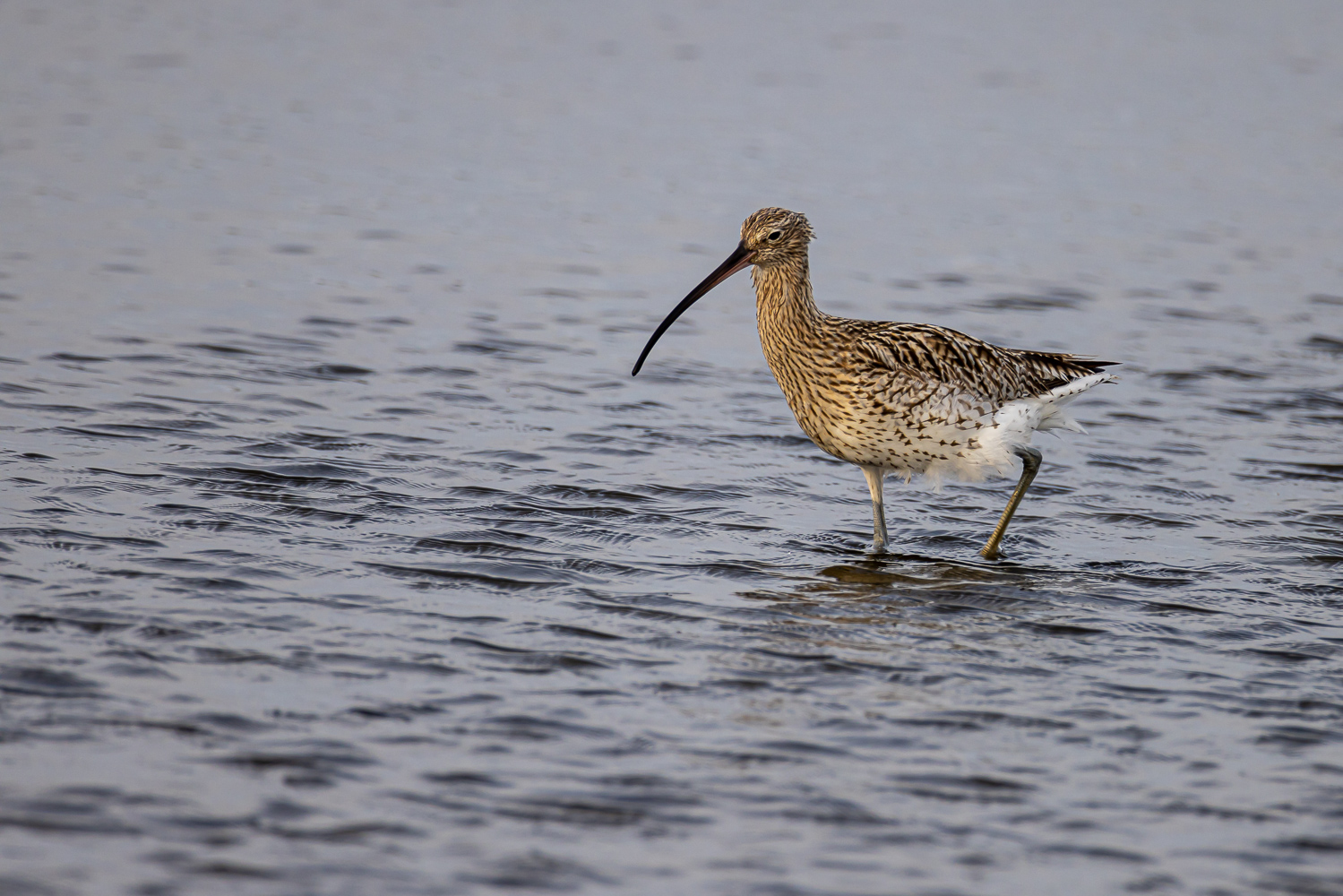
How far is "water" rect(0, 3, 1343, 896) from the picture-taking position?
4812 mm

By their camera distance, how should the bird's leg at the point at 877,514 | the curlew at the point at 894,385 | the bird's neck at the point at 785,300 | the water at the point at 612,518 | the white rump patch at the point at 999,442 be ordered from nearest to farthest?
the water at the point at 612,518
the curlew at the point at 894,385
the white rump patch at the point at 999,442
the bird's leg at the point at 877,514
the bird's neck at the point at 785,300

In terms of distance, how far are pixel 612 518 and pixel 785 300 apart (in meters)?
1.35

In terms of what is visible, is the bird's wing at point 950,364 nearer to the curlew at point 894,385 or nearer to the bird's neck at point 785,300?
the curlew at point 894,385

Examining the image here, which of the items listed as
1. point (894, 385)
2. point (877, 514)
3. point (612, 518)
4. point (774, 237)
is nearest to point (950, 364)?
point (894, 385)

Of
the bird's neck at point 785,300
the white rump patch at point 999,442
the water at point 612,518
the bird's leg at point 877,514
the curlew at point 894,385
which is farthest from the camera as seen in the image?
the bird's neck at point 785,300

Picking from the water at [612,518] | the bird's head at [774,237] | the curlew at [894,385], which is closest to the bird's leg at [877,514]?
the curlew at [894,385]

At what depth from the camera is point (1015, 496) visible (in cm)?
804

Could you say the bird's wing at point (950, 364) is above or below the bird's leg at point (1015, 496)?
above

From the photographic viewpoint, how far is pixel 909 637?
658cm

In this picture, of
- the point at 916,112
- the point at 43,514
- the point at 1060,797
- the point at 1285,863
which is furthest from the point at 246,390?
the point at 916,112

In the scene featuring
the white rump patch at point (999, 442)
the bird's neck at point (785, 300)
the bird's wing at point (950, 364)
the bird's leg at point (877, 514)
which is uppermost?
the bird's neck at point (785, 300)

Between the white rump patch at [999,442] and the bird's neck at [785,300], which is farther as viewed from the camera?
the bird's neck at [785,300]

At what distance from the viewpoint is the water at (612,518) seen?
4.81 m

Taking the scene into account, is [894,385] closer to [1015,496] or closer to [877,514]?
[877,514]
